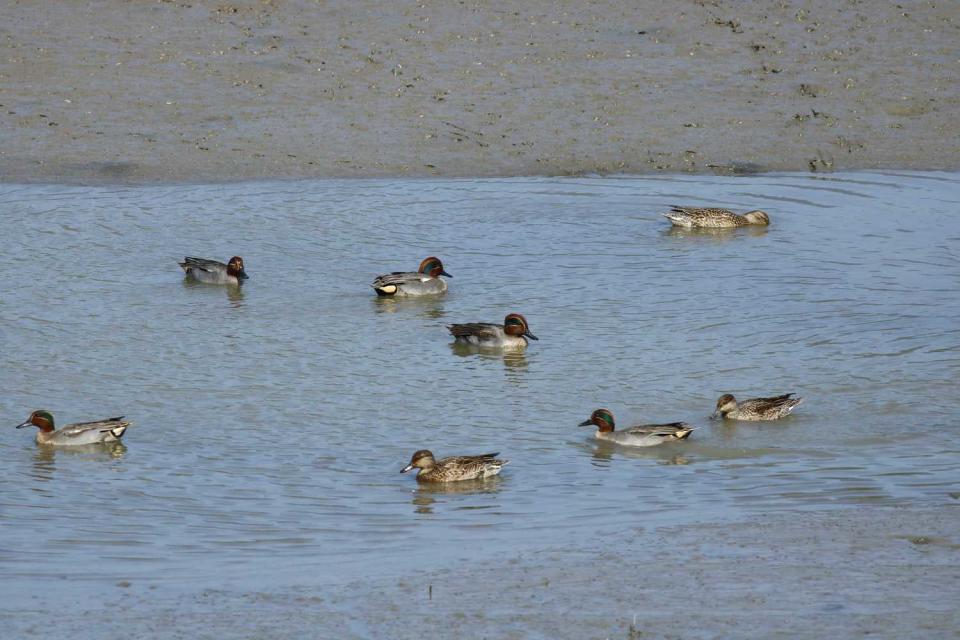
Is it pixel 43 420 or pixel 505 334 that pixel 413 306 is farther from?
pixel 43 420

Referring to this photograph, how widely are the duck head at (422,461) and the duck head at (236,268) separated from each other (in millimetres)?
6361

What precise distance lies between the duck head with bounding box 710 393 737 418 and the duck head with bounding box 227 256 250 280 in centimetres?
649

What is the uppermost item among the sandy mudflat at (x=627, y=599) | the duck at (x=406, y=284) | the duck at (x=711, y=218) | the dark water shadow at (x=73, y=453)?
the duck at (x=711, y=218)

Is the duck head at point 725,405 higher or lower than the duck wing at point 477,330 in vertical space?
lower

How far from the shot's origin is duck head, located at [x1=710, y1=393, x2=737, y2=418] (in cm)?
1225

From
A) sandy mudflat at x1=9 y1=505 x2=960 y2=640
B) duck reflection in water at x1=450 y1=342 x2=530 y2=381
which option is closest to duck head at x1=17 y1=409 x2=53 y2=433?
sandy mudflat at x1=9 y1=505 x2=960 y2=640

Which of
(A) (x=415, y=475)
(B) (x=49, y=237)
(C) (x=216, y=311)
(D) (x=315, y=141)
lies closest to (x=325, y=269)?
(C) (x=216, y=311)

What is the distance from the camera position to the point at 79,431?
11.7 metres

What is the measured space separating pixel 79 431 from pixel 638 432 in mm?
4249

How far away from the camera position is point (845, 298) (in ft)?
52.4

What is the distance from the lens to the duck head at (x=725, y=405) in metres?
12.2

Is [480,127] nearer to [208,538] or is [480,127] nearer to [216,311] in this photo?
[216,311]

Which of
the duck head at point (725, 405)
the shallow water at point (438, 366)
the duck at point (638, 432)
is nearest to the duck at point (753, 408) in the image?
the duck head at point (725, 405)

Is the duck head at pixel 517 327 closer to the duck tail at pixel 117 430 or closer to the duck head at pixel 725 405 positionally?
the duck head at pixel 725 405
